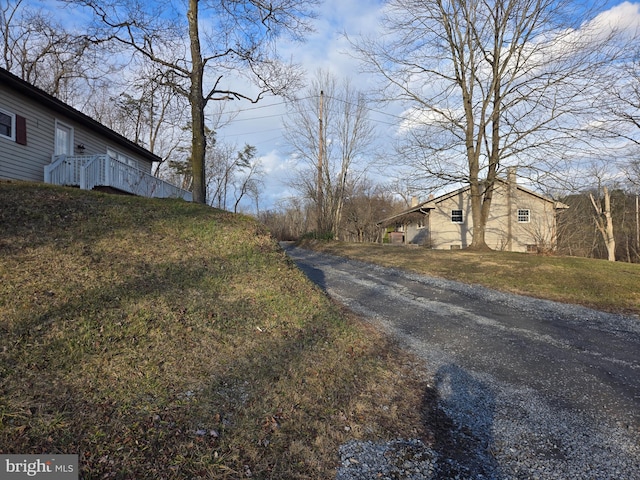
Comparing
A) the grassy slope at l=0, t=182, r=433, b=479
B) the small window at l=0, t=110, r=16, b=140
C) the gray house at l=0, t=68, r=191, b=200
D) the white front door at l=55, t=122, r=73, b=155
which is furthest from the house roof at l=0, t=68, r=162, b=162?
the grassy slope at l=0, t=182, r=433, b=479

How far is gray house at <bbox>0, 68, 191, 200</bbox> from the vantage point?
31.3 ft

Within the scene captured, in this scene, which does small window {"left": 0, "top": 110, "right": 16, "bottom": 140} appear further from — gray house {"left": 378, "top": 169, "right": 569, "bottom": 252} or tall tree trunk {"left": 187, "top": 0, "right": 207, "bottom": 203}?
gray house {"left": 378, "top": 169, "right": 569, "bottom": 252}

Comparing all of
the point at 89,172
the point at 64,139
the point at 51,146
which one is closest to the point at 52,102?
the point at 51,146

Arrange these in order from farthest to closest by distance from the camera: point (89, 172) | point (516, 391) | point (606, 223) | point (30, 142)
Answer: point (606, 223)
point (89, 172)
point (30, 142)
point (516, 391)

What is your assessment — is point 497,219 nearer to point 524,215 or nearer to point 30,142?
point 524,215

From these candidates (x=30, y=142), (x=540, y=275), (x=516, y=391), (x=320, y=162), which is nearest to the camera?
(x=516, y=391)

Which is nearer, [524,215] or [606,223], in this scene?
[524,215]

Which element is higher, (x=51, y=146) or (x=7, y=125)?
(x=7, y=125)

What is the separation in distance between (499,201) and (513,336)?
2133 centimetres

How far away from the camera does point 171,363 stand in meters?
3.12

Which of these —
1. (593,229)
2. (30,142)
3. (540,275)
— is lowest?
(540,275)

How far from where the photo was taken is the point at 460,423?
2914 mm

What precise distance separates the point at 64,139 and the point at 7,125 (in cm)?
228

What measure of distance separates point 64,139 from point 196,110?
5248 mm
